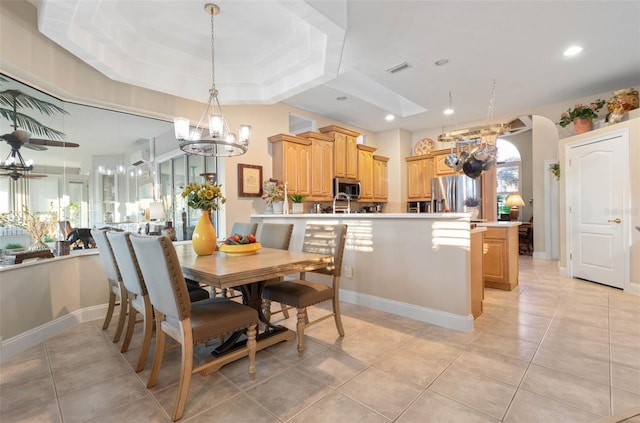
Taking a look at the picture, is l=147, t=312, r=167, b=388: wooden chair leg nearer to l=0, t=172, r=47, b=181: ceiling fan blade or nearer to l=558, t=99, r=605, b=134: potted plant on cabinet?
l=0, t=172, r=47, b=181: ceiling fan blade

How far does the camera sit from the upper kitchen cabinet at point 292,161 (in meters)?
4.70

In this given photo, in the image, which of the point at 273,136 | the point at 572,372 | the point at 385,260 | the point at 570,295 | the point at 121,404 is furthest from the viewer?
the point at 273,136

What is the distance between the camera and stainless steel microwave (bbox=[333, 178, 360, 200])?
18.1 feet

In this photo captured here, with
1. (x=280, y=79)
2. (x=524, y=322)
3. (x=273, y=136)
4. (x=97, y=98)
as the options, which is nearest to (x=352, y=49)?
(x=280, y=79)

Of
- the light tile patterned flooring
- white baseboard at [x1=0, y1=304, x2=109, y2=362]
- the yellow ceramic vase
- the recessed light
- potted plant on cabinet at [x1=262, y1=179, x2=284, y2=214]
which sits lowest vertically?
the light tile patterned flooring

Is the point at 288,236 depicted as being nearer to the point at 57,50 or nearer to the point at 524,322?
the point at 524,322

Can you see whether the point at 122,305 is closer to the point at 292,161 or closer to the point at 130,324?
the point at 130,324

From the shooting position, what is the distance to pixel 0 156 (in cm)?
251

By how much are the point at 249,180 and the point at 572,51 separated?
14.2ft

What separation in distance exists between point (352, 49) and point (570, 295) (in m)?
3.92

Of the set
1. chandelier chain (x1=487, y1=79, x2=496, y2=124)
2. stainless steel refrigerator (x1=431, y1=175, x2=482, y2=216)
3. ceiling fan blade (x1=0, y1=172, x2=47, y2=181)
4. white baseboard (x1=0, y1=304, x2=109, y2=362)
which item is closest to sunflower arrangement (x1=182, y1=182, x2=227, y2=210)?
ceiling fan blade (x1=0, y1=172, x2=47, y2=181)

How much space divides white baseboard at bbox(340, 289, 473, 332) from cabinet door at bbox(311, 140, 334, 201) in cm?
207

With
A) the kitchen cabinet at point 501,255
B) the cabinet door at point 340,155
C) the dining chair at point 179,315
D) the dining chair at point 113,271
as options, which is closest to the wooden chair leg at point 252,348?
the dining chair at point 179,315

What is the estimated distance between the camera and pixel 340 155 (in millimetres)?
5562
